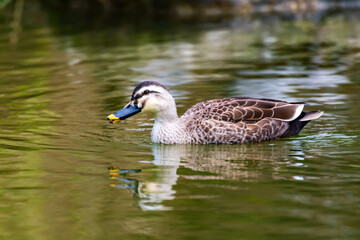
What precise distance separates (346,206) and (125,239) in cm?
236

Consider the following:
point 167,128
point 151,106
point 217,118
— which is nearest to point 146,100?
point 151,106

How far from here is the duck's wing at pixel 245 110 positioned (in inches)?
412

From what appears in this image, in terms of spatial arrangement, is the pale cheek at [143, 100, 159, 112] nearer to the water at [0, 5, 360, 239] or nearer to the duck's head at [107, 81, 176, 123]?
the duck's head at [107, 81, 176, 123]

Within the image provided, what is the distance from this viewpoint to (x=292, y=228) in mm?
6641

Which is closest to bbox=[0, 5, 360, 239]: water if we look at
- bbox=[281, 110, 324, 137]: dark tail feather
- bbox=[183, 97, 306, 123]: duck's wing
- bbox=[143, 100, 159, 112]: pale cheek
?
bbox=[281, 110, 324, 137]: dark tail feather

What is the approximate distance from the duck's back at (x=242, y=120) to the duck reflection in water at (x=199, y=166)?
0.16 m

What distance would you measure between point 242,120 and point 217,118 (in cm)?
38

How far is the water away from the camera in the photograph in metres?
6.98

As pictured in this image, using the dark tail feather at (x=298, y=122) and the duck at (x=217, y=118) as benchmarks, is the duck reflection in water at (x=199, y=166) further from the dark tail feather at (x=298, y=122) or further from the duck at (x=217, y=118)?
the dark tail feather at (x=298, y=122)

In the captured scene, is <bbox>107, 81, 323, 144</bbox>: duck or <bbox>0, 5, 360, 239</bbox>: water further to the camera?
<bbox>107, 81, 323, 144</bbox>: duck

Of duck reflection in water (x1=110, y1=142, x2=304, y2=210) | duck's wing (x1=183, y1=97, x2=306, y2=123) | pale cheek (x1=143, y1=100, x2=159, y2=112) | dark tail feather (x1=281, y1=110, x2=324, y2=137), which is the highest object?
pale cheek (x1=143, y1=100, x2=159, y2=112)

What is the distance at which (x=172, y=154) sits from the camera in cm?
1008

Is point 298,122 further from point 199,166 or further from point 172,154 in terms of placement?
point 199,166

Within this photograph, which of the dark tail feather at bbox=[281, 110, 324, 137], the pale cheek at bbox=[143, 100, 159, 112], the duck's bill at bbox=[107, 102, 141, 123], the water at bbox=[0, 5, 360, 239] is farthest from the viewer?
A: the dark tail feather at bbox=[281, 110, 324, 137]
